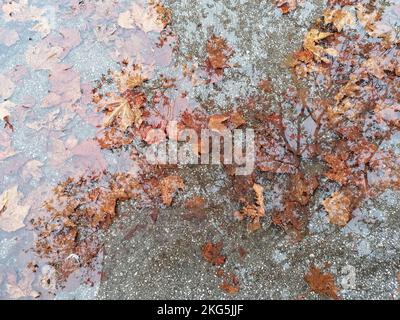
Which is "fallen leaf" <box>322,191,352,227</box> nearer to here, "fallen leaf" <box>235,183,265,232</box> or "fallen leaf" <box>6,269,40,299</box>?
"fallen leaf" <box>235,183,265,232</box>

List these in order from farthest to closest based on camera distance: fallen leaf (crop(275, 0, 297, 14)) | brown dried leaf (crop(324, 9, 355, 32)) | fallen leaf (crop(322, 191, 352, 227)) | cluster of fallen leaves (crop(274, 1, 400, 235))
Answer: fallen leaf (crop(275, 0, 297, 14)) → brown dried leaf (crop(324, 9, 355, 32)) → cluster of fallen leaves (crop(274, 1, 400, 235)) → fallen leaf (crop(322, 191, 352, 227))

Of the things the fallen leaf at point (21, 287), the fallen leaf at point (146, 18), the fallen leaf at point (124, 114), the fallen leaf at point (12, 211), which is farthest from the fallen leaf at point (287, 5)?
the fallen leaf at point (21, 287)

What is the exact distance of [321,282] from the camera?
2.40 metres

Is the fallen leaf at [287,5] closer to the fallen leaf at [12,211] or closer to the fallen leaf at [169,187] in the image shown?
the fallen leaf at [169,187]

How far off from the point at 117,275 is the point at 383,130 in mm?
2118

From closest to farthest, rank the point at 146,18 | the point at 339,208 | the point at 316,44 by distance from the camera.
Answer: the point at 339,208 → the point at 316,44 → the point at 146,18

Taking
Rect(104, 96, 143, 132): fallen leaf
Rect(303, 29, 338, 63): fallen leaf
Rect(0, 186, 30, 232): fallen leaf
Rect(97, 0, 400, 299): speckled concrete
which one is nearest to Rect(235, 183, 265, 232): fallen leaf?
Rect(97, 0, 400, 299): speckled concrete

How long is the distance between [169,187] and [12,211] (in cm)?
109

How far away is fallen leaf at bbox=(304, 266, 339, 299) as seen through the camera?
238cm

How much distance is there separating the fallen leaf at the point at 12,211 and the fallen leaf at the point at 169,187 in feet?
3.09

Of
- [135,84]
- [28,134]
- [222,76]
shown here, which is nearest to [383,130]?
[222,76]

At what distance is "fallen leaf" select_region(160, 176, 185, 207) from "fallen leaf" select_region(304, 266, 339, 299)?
3.32 ft

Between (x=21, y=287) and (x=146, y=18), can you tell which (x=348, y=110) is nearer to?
(x=146, y=18)

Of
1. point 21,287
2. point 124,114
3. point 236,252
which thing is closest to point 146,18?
point 124,114
